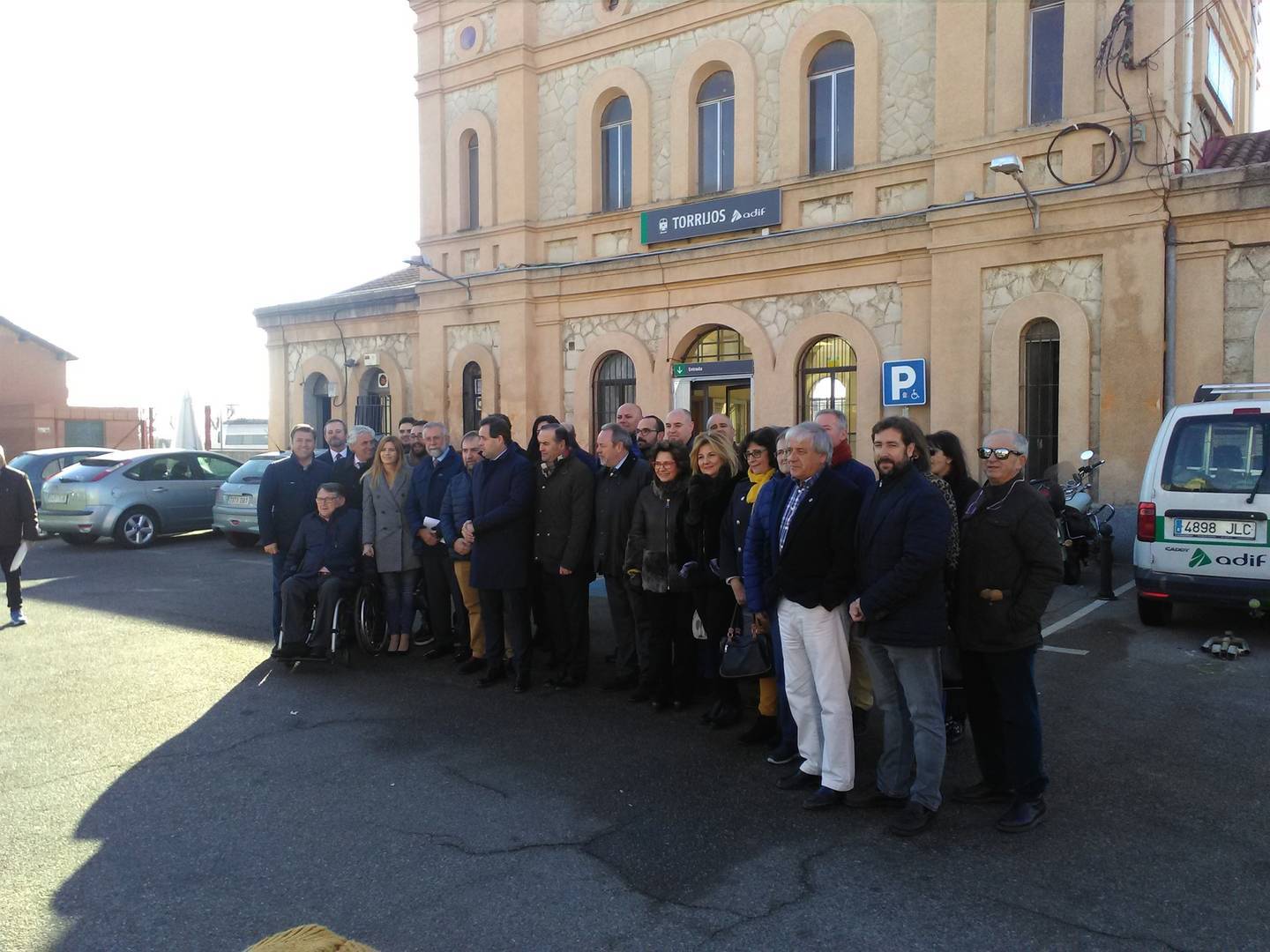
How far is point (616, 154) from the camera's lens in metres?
17.7

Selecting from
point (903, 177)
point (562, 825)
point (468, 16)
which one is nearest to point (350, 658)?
point (562, 825)

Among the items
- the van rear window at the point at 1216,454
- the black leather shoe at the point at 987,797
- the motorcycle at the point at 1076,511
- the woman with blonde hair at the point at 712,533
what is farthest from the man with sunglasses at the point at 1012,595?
the motorcycle at the point at 1076,511

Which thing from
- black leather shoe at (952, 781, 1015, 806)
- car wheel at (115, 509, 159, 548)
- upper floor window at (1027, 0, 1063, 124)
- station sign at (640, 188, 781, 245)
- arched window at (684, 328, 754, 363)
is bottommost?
black leather shoe at (952, 781, 1015, 806)

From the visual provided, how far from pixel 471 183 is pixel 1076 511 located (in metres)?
13.4

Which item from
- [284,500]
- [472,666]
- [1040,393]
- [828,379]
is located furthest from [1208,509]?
[284,500]

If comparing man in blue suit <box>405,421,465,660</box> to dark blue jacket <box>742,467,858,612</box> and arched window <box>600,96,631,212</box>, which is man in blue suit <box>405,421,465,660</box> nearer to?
dark blue jacket <box>742,467,858,612</box>

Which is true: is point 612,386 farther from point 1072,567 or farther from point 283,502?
point 283,502

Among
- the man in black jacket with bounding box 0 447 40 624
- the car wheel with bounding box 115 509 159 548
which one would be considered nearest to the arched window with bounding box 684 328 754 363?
the car wheel with bounding box 115 509 159 548

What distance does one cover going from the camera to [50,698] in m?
6.96

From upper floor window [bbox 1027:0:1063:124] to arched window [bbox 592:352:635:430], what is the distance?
763cm

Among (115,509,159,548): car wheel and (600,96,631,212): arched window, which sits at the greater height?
(600,96,631,212): arched window

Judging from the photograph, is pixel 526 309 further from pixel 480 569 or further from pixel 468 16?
pixel 480 569

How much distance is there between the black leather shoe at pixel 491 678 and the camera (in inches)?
288

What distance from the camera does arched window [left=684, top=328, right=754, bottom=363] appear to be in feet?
52.4
